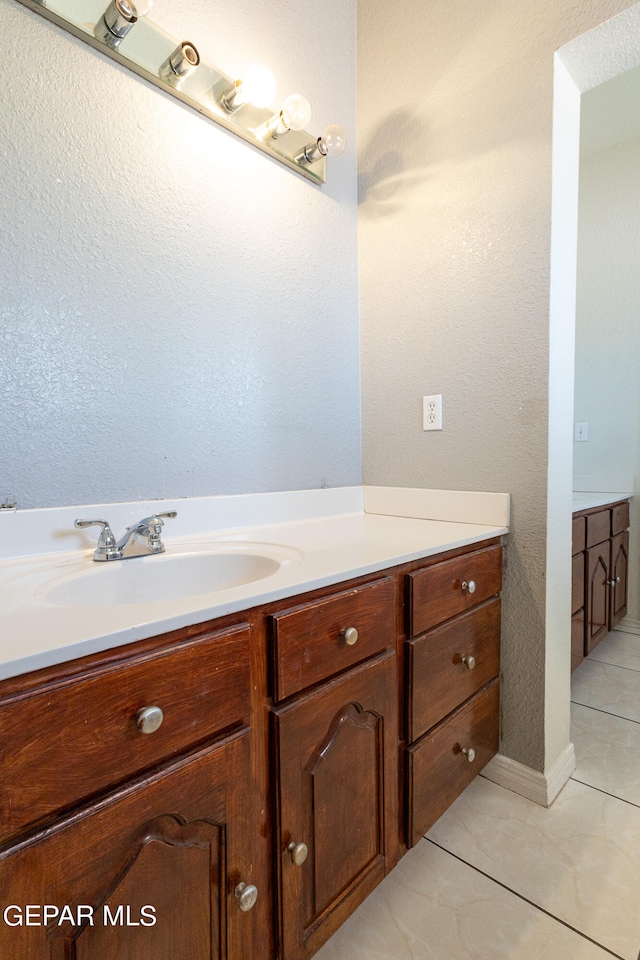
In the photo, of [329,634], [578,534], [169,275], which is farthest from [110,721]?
[578,534]

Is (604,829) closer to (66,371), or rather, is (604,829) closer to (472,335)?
(472,335)

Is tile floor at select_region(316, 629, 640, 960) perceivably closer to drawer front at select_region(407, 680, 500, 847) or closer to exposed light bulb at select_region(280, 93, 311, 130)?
drawer front at select_region(407, 680, 500, 847)

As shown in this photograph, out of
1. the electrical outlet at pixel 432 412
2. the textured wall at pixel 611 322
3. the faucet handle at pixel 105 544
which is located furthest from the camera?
the textured wall at pixel 611 322

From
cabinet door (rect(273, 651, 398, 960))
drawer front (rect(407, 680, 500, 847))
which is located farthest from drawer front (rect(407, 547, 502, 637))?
drawer front (rect(407, 680, 500, 847))

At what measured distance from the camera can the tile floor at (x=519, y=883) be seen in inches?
34.6

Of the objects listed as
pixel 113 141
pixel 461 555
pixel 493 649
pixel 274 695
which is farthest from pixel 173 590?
pixel 113 141

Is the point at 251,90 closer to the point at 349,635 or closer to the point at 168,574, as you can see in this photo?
the point at 168,574

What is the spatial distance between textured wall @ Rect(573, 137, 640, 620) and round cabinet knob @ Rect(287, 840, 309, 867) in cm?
229

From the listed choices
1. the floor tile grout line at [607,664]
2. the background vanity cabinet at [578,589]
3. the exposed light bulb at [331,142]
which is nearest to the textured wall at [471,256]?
the exposed light bulb at [331,142]

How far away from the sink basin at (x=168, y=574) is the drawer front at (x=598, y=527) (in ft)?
4.63

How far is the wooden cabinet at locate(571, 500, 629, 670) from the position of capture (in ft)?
5.77

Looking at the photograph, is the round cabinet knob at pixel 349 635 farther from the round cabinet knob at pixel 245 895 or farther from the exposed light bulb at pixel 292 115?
the exposed light bulb at pixel 292 115

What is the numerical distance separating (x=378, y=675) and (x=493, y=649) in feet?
1.74

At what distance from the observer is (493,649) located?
125 cm
